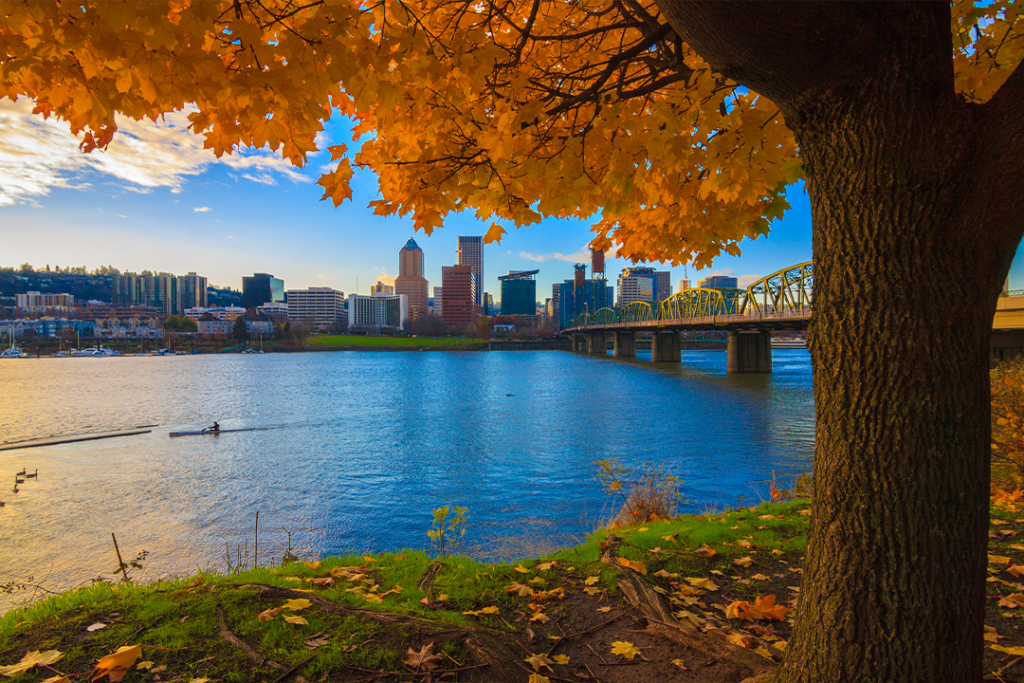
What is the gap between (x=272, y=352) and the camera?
559 feet

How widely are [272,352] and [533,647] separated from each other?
18689 cm

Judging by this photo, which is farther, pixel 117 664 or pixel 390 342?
pixel 390 342

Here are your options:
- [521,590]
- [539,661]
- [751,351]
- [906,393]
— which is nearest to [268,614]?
[539,661]

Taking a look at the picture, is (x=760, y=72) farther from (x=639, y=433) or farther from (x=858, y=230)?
(x=639, y=433)

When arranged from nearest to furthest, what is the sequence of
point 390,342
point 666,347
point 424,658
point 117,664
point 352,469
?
1. point 117,664
2. point 424,658
3. point 352,469
4. point 666,347
5. point 390,342

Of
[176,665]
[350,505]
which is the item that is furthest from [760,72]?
[350,505]

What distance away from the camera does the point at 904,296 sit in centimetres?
210

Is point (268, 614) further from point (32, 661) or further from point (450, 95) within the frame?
point (450, 95)

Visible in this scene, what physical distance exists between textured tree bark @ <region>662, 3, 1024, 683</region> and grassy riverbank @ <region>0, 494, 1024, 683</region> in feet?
4.17

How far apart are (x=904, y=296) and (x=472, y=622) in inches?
144

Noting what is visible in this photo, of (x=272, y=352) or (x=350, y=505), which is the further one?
Result: (x=272, y=352)

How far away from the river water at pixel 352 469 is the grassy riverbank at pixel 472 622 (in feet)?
19.3

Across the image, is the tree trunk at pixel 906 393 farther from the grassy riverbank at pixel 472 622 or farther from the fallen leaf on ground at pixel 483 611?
the fallen leaf on ground at pixel 483 611

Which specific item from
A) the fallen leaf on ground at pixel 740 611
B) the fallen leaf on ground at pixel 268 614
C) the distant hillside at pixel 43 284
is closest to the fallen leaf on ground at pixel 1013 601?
→ the fallen leaf on ground at pixel 740 611
